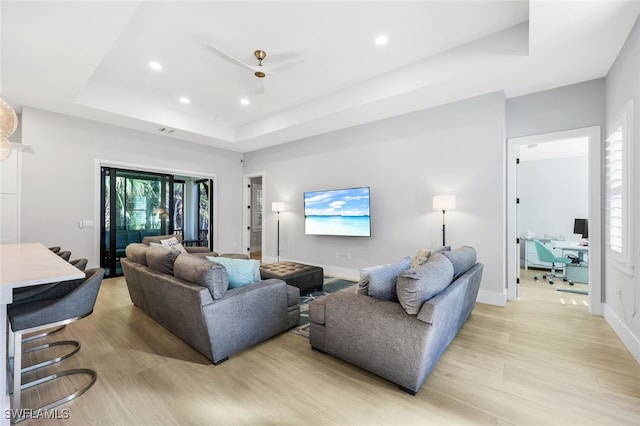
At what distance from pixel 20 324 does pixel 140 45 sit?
310cm

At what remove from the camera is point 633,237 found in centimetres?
247

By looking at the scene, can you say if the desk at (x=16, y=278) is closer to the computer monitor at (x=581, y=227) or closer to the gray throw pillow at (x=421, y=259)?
the gray throw pillow at (x=421, y=259)

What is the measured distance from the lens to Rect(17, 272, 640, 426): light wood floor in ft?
5.68

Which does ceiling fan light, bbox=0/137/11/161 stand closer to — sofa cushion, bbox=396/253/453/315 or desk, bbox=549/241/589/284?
sofa cushion, bbox=396/253/453/315

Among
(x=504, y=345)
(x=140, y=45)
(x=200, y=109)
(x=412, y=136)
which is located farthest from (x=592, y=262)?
(x=200, y=109)

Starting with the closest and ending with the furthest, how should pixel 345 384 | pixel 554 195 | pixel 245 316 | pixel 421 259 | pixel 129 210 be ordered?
pixel 345 384, pixel 245 316, pixel 421 259, pixel 129 210, pixel 554 195

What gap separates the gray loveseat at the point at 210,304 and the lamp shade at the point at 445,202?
241 cm

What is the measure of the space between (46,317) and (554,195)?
28.7 ft

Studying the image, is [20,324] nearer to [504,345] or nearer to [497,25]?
[504,345]

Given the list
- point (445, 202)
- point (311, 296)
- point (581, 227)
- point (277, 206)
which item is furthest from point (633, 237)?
point (277, 206)

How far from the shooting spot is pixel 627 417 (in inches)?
68.6

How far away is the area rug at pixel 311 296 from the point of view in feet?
9.72

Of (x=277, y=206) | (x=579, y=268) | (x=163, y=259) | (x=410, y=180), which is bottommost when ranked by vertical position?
(x=579, y=268)

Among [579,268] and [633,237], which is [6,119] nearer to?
[633,237]
